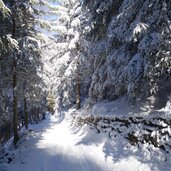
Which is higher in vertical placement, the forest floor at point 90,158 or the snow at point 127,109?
the snow at point 127,109

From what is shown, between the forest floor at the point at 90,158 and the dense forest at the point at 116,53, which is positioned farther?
the dense forest at the point at 116,53

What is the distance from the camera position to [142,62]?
1134 centimetres

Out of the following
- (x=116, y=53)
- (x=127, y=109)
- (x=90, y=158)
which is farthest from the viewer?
(x=127, y=109)

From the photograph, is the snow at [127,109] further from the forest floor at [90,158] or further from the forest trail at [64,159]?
the forest trail at [64,159]

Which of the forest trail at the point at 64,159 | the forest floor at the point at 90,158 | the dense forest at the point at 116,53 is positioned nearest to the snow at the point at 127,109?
the dense forest at the point at 116,53

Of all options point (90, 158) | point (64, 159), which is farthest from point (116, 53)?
point (64, 159)

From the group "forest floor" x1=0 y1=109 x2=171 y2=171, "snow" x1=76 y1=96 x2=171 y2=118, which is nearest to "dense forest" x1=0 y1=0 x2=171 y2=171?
"snow" x1=76 y1=96 x2=171 y2=118

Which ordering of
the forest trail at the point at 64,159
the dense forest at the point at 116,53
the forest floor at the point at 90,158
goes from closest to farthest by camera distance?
1. the forest floor at the point at 90,158
2. the dense forest at the point at 116,53
3. the forest trail at the point at 64,159

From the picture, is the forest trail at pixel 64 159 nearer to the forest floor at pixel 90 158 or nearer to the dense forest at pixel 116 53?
the forest floor at pixel 90 158

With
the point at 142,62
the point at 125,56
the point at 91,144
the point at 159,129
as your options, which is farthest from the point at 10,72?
the point at 159,129

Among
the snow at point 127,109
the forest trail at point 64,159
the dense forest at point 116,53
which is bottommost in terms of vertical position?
the forest trail at point 64,159

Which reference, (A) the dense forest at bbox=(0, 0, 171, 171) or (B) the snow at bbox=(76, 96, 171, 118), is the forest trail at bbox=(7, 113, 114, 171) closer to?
(A) the dense forest at bbox=(0, 0, 171, 171)

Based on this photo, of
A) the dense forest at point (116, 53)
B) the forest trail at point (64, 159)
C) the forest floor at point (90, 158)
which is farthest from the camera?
the forest trail at point (64, 159)

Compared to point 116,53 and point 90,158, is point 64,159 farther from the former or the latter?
point 116,53
